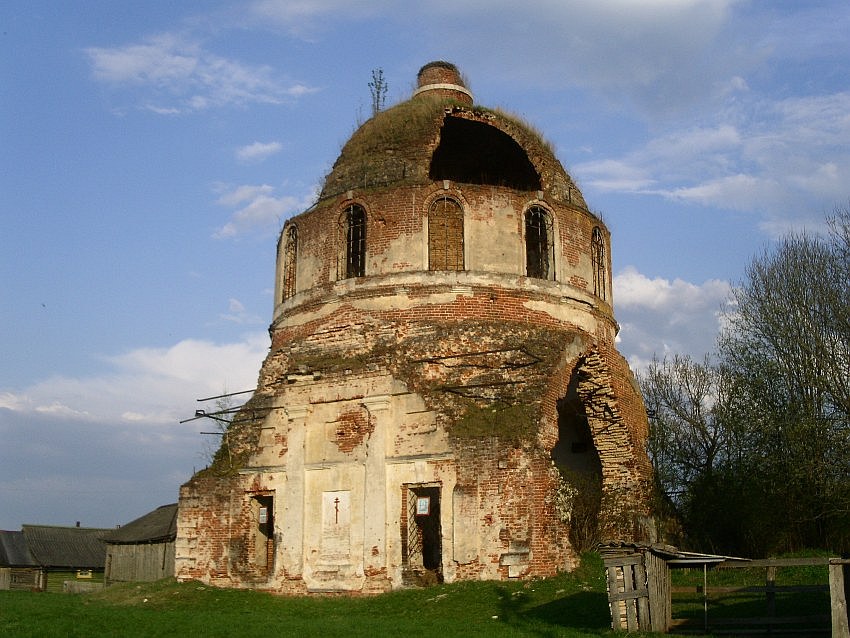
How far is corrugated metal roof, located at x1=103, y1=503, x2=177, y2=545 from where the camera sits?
1171 inches

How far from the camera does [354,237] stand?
1886 cm

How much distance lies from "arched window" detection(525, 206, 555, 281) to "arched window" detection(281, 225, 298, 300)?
5113 mm

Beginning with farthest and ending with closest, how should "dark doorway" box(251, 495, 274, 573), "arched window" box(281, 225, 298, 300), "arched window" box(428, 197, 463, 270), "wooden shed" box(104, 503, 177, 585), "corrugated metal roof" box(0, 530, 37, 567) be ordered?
"corrugated metal roof" box(0, 530, 37, 567) < "wooden shed" box(104, 503, 177, 585) < "arched window" box(281, 225, 298, 300) < "arched window" box(428, 197, 463, 270) < "dark doorway" box(251, 495, 274, 573)

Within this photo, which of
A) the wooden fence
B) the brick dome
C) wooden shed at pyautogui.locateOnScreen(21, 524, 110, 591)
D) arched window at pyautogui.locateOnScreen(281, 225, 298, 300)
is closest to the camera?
the wooden fence

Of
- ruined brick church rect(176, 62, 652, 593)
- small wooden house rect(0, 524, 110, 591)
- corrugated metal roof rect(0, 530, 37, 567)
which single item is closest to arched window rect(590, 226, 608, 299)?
ruined brick church rect(176, 62, 652, 593)

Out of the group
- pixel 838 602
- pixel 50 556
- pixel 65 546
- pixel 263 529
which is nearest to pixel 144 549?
pixel 50 556

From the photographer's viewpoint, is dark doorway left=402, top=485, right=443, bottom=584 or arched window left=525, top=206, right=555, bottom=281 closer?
dark doorway left=402, top=485, right=443, bottom=584

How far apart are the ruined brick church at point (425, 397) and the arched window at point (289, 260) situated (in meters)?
0.04

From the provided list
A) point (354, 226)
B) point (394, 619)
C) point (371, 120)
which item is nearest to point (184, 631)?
point (394, 619)

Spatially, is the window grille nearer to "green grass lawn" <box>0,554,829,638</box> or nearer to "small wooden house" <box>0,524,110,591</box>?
"green grass lawn" <box>0,554,829,638</box>

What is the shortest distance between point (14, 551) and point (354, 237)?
2460 cm

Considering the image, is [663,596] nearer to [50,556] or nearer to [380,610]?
[380,610]

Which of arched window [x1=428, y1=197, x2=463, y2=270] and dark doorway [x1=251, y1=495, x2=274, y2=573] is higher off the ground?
arched window [x1=428, y1=197, x2=463, y2=270]

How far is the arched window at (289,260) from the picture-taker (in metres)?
A: 19.9
